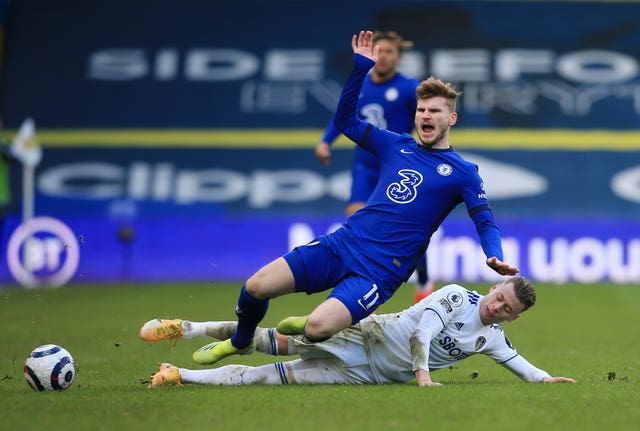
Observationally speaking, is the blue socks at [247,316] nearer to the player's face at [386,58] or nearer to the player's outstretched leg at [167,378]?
the player's outstretched leg at [167,378]

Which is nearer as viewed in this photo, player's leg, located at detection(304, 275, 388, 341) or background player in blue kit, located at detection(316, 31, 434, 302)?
player's leg, located at detection(304, 275, 388, 341)

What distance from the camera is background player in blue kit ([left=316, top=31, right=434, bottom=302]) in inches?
462

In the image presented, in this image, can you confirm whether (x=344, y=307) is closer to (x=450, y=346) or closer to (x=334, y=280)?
(x=334, y=280)

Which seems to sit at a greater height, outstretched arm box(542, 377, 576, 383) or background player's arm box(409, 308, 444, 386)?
background player's arm box(409, 308, 444, 386)

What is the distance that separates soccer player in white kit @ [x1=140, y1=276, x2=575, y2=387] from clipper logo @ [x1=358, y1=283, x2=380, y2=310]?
33 centimetres

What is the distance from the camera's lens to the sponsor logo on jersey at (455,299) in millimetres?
7863

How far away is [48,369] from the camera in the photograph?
772cm

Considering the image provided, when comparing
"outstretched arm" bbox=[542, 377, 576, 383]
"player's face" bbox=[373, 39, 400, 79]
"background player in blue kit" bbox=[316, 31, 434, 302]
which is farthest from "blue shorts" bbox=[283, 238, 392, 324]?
"player's face" bbox=[373, 39, 400, 79]

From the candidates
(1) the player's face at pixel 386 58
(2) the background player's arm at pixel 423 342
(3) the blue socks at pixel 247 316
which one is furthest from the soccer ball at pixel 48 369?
(1) the player's face at pixel 386 58

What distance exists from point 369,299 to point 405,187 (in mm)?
872

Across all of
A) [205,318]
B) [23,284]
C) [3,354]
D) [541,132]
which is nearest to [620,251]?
[541,132]

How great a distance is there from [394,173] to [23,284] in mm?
12087

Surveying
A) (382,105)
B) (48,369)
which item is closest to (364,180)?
(382,105)

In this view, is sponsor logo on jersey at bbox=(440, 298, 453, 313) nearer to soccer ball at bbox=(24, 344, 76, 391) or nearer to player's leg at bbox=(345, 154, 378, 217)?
soccer ball at bbox=(24, 344, 76, 391)
